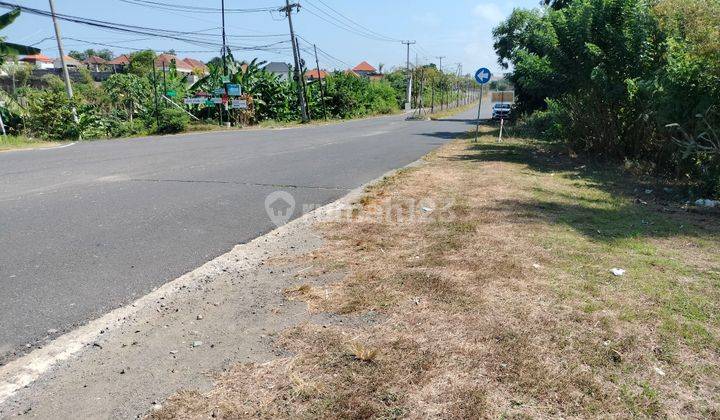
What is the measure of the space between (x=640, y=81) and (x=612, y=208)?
496 cm

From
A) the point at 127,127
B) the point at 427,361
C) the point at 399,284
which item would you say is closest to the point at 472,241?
the point at 399,284

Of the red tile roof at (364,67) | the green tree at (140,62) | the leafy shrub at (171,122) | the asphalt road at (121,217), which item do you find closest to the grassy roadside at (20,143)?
the asphalt road at (121,217)

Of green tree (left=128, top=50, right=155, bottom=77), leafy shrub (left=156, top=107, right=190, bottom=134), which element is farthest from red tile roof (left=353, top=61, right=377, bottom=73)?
leafy shrub (left=156, top=107, right=190, bottom=134)

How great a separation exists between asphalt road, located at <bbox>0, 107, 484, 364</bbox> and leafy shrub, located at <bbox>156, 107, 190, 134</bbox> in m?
12.7

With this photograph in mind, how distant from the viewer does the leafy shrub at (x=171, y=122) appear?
Result: 27.0 meters

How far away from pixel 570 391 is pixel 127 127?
91.5 ft

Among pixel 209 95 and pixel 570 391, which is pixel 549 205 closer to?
pixel 570 391

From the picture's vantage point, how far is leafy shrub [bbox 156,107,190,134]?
27.0 m

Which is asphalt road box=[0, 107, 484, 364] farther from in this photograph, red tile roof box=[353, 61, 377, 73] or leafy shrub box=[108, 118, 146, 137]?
red tile roof box=[353, 61, 377, 73]

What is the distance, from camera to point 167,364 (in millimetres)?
3145

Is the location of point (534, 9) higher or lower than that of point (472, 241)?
higher

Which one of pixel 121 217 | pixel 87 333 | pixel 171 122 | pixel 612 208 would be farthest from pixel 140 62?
pixel 87 333

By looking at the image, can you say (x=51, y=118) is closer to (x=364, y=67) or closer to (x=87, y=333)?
(x=87, y=333)

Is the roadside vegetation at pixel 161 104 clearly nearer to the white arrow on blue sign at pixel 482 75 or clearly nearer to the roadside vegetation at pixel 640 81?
the white arrow on blue sign at pixel 482 75
